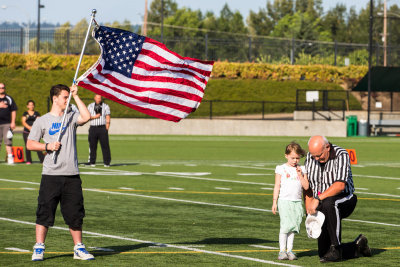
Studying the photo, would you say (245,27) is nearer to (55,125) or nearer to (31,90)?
(31,90)

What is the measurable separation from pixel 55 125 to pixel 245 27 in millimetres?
134285

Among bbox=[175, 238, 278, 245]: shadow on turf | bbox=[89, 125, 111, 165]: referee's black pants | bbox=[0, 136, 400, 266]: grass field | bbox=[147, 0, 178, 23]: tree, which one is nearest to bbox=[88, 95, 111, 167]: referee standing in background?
bbox=[89, 125, 111, 165]: referee's black pants

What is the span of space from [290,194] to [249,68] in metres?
57.8

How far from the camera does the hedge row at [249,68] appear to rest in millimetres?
60297

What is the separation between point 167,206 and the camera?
15656 mm

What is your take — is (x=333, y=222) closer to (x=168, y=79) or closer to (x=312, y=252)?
(x=312, y=252)

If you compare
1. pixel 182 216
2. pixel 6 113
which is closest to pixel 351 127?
pixel 6 113

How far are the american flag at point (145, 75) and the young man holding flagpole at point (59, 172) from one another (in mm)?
962

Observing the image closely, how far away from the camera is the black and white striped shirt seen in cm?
1018

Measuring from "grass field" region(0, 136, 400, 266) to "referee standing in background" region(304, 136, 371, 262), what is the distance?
165mm

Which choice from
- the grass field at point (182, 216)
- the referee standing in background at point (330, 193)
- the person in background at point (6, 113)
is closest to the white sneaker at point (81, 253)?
the grass field at point (182, 216)

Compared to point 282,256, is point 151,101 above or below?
above

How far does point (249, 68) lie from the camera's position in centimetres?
6769

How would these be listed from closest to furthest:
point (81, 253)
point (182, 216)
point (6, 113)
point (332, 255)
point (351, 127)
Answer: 1. point (81, 253)
2. point (332, 255)
3. point (182, 216)
4. point (6, 113)
5. point (351, 127)
